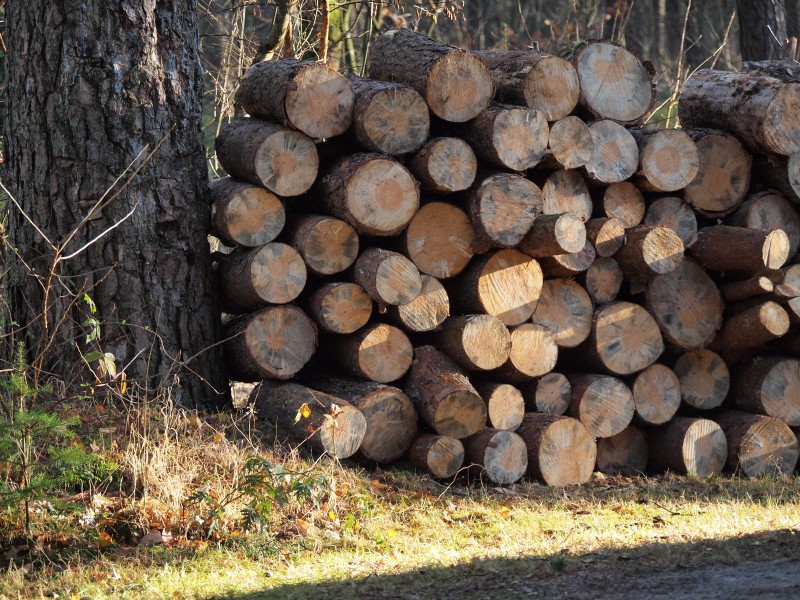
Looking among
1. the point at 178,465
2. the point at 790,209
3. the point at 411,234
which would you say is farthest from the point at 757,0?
the point at 178,465

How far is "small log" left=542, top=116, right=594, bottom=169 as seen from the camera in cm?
618

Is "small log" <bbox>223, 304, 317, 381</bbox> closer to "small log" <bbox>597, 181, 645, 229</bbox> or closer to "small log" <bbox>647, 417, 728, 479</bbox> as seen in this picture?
"small log" <bbox>597, 181, 645, 229</bbox>

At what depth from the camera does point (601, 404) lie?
247 inches

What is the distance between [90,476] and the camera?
15.4ft

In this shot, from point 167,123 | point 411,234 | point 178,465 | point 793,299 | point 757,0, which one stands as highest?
point 757,0

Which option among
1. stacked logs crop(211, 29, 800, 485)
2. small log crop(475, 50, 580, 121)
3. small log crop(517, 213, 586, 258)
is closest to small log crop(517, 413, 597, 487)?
stacked logs crop(211, 29, 800, 485)

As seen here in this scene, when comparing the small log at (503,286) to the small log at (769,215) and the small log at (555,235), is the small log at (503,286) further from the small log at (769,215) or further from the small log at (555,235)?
the small log at (769,215)

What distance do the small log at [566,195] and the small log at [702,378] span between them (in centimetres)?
117

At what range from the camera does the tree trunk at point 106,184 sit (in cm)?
576

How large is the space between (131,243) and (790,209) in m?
4.23

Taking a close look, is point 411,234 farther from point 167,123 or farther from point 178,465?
point 178,465

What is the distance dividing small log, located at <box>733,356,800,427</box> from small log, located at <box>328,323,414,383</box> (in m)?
2.31

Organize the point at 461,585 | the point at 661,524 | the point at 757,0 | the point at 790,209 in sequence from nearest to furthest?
the point at 461,585, the point at 661,524, the point at 790,209, the point at 757,0

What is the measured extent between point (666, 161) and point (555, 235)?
3.49 ft
